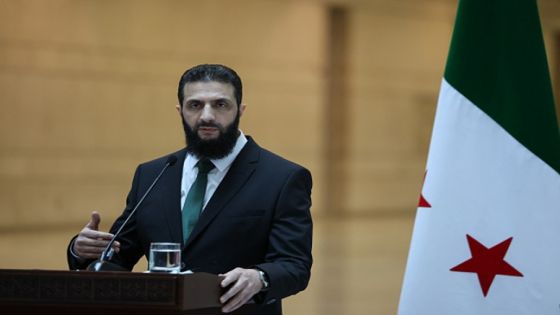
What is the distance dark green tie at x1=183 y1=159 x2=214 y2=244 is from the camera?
2.68 meters

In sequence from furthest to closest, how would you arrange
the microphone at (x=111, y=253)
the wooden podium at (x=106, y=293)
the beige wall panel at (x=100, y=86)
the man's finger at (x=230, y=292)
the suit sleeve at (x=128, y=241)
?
the beige wall panel at (x=100, y=86), the suit sleeve at (x=128, y=241), the microphone at (x=111, y=253), the man's finger at (x=230, y=292), the wooden podium at (x=106, y=293)

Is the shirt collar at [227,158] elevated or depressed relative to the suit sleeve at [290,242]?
elevated

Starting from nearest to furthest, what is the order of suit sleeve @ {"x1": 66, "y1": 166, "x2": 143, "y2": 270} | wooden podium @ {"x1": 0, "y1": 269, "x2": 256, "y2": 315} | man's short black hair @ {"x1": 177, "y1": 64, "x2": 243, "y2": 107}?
1. wooden podium @ {"x1": 0, "y1": 269, "x2": 256, "y2": 315}
2. man's short black hair @ {"x1": 177, "y1": 64, "x2": 243, "y2": 107}
3. suit sleeve @ {"x1": 66, "y1": 166, "x2": 143, "y2": 270}

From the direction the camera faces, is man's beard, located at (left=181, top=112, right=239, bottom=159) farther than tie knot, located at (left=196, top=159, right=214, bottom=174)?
No

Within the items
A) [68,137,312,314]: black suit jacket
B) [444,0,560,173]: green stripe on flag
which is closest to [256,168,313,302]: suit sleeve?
[68,137,312,314]: black suit jacket

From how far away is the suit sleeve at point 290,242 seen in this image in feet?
8.04

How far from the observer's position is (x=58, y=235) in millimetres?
10547

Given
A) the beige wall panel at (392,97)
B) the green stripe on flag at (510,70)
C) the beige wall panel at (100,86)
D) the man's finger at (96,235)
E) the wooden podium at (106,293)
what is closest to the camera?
the wooden podium at (106,293)

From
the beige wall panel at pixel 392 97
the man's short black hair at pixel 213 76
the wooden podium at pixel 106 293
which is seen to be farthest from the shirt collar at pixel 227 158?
the beige wall panel at pixel 392 97

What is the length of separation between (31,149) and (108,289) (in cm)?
855

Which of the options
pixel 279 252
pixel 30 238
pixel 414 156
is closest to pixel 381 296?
pixel 30 238

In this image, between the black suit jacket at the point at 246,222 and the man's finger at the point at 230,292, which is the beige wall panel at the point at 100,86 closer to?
the black suit jacket at the point at 246,222

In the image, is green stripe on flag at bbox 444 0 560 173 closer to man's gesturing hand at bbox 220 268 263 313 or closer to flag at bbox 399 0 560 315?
flag at bbox 399 0 560 315

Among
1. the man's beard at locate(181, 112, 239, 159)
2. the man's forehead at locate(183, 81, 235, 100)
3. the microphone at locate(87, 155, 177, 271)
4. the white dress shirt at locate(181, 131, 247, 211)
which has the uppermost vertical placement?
the man's forehead at locate(183, 81, 235, 100)
